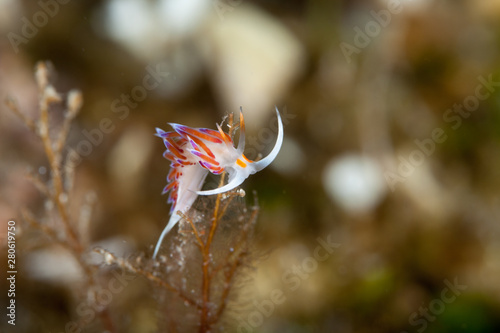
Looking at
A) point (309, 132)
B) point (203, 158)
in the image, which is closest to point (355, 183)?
point (309, 132)

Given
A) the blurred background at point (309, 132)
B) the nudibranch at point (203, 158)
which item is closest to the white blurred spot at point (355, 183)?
the blurred background at point (309, 132)

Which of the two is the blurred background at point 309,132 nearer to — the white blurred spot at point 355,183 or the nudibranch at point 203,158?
the white blurred spot at point 355,183

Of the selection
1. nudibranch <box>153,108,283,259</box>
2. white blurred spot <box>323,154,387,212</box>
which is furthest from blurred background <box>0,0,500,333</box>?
nudibranch <box>153,108,283,259</box>

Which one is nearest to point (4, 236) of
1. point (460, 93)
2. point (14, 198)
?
point (14, 198)

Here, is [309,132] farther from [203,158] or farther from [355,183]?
[203,158]

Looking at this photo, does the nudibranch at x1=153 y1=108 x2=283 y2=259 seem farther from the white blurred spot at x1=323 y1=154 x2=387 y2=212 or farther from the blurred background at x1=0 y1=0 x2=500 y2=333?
the white blurred spot at x1=323 y1=154 x2=387 y2=212
